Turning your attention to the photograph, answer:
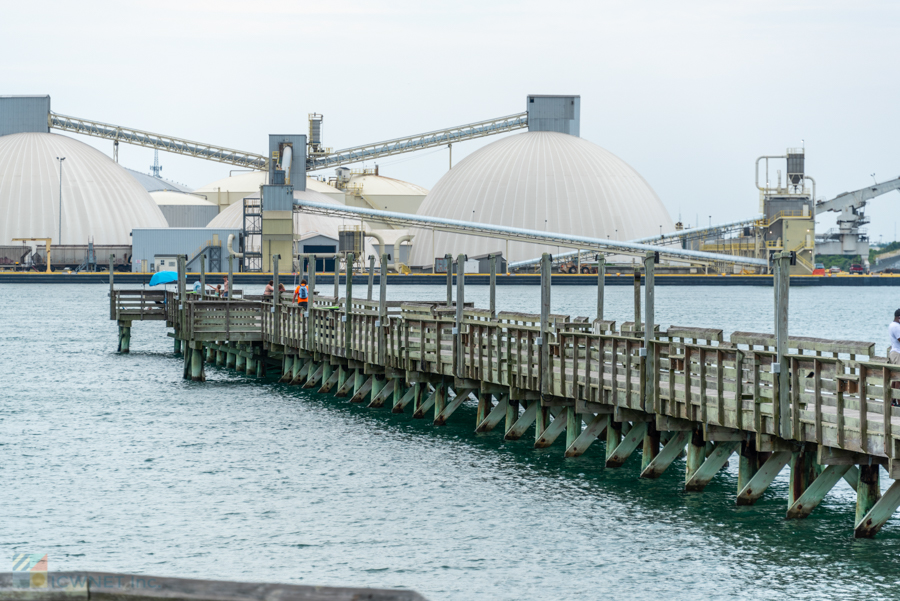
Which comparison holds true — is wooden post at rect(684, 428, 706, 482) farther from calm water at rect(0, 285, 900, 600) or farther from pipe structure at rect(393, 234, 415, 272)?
pipe structure at rect(393, 234, 415, 272)

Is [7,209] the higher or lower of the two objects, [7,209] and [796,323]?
the higher

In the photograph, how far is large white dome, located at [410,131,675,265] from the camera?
477 ft

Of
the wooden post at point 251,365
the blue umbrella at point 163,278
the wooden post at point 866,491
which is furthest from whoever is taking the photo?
the blue umbrella at point 163,278

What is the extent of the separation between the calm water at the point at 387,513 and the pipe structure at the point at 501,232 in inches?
3879

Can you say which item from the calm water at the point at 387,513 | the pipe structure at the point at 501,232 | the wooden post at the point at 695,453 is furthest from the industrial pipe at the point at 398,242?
the wooden post at the point at 695,453

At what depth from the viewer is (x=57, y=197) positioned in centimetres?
15075

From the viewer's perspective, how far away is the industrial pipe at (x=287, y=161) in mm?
138000

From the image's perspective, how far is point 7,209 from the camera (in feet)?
493

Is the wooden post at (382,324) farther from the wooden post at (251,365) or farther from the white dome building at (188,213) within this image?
the white dome building at (188,213)

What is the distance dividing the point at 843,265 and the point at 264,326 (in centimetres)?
16706

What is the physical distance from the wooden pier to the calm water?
0.70 meters

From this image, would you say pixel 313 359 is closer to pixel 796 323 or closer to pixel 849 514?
pixel 849 514

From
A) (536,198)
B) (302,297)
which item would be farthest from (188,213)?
(302,297)

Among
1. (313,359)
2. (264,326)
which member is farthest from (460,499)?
(264,326)
